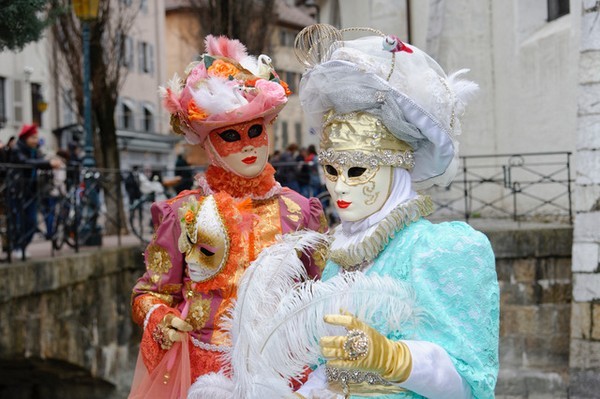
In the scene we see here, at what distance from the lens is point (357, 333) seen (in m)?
2.47

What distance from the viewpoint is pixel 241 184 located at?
172 inches

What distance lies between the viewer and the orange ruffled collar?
437 centimetres

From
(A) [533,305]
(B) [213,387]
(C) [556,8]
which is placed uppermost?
(C) [556,8]

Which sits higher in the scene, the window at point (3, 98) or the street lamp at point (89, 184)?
the window at point (3, 98)

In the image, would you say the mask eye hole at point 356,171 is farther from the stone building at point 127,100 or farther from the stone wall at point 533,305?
the stone building at point 127,100

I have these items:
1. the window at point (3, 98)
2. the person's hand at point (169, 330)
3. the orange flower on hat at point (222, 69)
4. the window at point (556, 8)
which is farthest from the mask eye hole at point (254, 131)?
the window at point (3, 98)

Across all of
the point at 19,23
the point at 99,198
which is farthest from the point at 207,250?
the point at 99,198

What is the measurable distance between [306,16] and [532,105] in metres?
39.7

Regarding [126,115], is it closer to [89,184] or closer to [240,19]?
[240,19]

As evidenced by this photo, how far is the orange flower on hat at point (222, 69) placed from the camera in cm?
435

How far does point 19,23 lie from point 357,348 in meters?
5.53

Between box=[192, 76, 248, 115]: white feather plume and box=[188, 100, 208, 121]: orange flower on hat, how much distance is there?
17 millimetres

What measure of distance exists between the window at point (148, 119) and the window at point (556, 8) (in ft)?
94.6

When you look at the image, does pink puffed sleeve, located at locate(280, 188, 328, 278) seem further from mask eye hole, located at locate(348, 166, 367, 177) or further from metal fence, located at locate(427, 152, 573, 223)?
metal fence, located at locate(427, 152, 573, 223)
